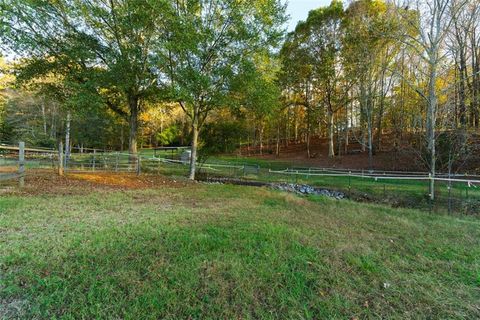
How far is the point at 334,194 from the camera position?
10.7 metres

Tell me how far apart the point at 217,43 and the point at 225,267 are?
384 inches

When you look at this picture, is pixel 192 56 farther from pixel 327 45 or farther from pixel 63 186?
pixel 327 45

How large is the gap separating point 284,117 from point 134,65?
24.6m

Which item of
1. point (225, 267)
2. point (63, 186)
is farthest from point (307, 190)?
point (63, 186)

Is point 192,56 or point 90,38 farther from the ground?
point 90,38

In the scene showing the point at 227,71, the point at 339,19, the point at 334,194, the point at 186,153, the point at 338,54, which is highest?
the point at 339,19

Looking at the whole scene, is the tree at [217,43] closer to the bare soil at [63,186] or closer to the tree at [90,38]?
the tree at [90,38]

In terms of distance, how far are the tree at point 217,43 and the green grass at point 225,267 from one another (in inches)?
255

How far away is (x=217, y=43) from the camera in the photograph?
33.6 feet

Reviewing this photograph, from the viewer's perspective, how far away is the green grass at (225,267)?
7.46ft

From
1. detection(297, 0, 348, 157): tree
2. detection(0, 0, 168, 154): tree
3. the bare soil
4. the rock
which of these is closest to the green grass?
the bare soil

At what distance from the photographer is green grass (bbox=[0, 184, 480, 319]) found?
7.46 ft

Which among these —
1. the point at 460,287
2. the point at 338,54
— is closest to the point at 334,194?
the point at 460,287

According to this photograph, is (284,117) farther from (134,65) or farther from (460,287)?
(460,287)
